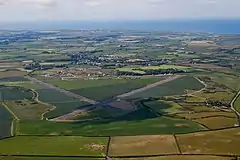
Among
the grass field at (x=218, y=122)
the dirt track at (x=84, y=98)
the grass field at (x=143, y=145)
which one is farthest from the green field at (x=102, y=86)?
the grass field at (x=143, y=145)

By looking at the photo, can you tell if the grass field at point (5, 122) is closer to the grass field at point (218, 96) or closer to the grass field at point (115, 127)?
the grass field at point (115, 127)

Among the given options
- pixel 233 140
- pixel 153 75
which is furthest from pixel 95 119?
pixel 153 75

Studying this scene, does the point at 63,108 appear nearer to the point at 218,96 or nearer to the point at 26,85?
the point at 26,85

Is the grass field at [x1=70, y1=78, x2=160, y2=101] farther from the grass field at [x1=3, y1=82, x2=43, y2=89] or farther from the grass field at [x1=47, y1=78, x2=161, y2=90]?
the grass field at [x1=3, y1=82, x2=43, y2=89]

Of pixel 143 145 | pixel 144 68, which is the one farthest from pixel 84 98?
pixel 144 68

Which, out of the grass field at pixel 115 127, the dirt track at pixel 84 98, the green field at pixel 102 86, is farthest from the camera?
the green field at pixel 102 86

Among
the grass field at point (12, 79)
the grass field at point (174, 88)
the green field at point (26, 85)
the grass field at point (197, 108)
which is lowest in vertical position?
the grass field at point (12, 79)
